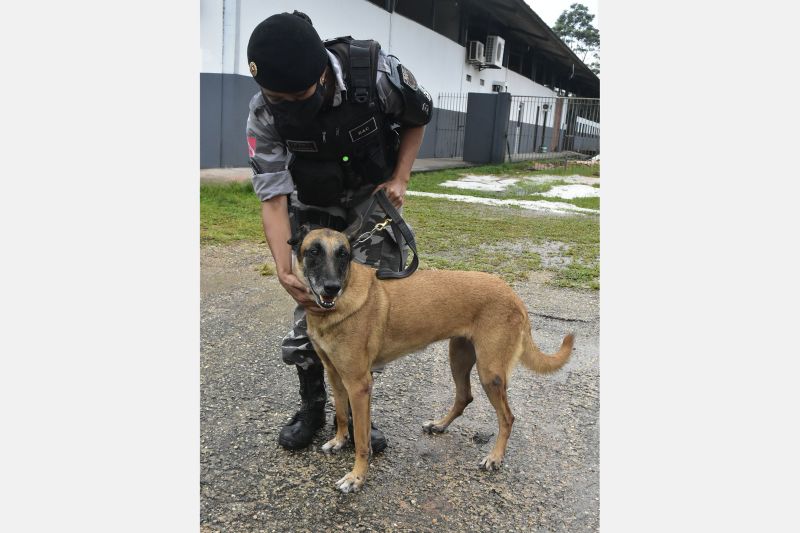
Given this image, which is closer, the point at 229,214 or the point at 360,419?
the point at 360,419

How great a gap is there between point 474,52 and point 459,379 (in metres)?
20.5

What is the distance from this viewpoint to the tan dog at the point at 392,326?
8.35 feet

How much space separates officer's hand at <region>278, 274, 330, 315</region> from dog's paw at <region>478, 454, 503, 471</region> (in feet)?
Answer: 3.64

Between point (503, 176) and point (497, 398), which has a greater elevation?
point (503, 176)

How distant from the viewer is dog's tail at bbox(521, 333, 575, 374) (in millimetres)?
2928

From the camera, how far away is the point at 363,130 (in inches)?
103

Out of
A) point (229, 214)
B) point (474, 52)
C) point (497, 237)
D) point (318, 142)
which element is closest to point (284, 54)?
point (318, 142)

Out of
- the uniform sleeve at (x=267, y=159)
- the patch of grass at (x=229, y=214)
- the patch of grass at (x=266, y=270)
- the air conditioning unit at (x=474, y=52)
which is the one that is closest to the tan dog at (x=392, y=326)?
the uniform sleeve at (x=267, y=159)

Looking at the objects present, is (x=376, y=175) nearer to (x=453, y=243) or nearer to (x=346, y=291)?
(x=346, y=291)

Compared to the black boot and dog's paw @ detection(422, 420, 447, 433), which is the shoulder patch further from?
dog's paw @ detection(422, 420, 447, 433)

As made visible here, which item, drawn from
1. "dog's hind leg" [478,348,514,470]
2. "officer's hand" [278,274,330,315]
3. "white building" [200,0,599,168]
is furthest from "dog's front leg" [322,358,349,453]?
"white building" [200,0,599,168]

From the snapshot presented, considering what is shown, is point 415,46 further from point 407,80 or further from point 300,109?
point 300,109

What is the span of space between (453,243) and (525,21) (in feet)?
59.8

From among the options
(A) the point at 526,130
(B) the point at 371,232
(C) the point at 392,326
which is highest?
(A) the point at 526,130
